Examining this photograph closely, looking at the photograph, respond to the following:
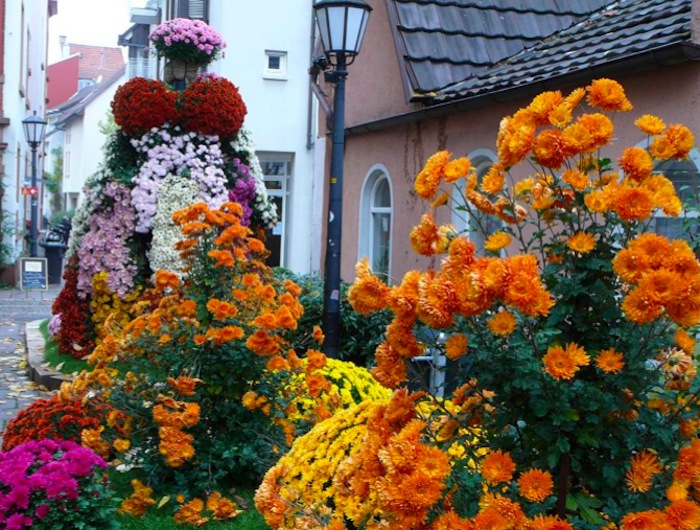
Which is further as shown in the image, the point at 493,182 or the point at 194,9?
the point at 194,9

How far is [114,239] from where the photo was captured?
32.3 feet

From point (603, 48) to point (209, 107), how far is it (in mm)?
4063

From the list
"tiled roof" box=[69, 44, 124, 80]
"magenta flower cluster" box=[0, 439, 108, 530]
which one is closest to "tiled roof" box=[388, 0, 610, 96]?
"magenta flower cluster" box=[0, 439, 108, 530]

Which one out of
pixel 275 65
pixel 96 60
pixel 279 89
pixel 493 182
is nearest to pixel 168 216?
pixel 493 182

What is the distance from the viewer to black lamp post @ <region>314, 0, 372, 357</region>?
7824mm

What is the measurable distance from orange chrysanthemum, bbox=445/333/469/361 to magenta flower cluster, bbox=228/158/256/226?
23.8 ft

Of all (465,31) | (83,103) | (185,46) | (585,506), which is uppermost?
(83,103)

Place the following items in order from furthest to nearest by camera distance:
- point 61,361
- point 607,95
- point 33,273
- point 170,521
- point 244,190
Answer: point 33,273 < point 61,361 < point 244,190 < point 170,521 < point 607,95

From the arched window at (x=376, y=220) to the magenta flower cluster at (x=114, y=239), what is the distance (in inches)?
162

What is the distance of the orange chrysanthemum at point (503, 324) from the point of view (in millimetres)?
2736

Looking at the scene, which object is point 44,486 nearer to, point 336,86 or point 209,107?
point 336,86

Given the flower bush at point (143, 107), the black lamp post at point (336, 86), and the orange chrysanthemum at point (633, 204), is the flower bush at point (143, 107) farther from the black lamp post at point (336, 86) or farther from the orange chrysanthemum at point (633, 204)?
the orange chrysanthemum at point (633, 204)

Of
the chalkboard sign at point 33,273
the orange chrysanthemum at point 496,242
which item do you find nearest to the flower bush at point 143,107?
the orange chrysanthemum at point 496,242

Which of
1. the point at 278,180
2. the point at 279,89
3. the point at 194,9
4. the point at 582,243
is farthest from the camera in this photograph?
the point at 278,180
